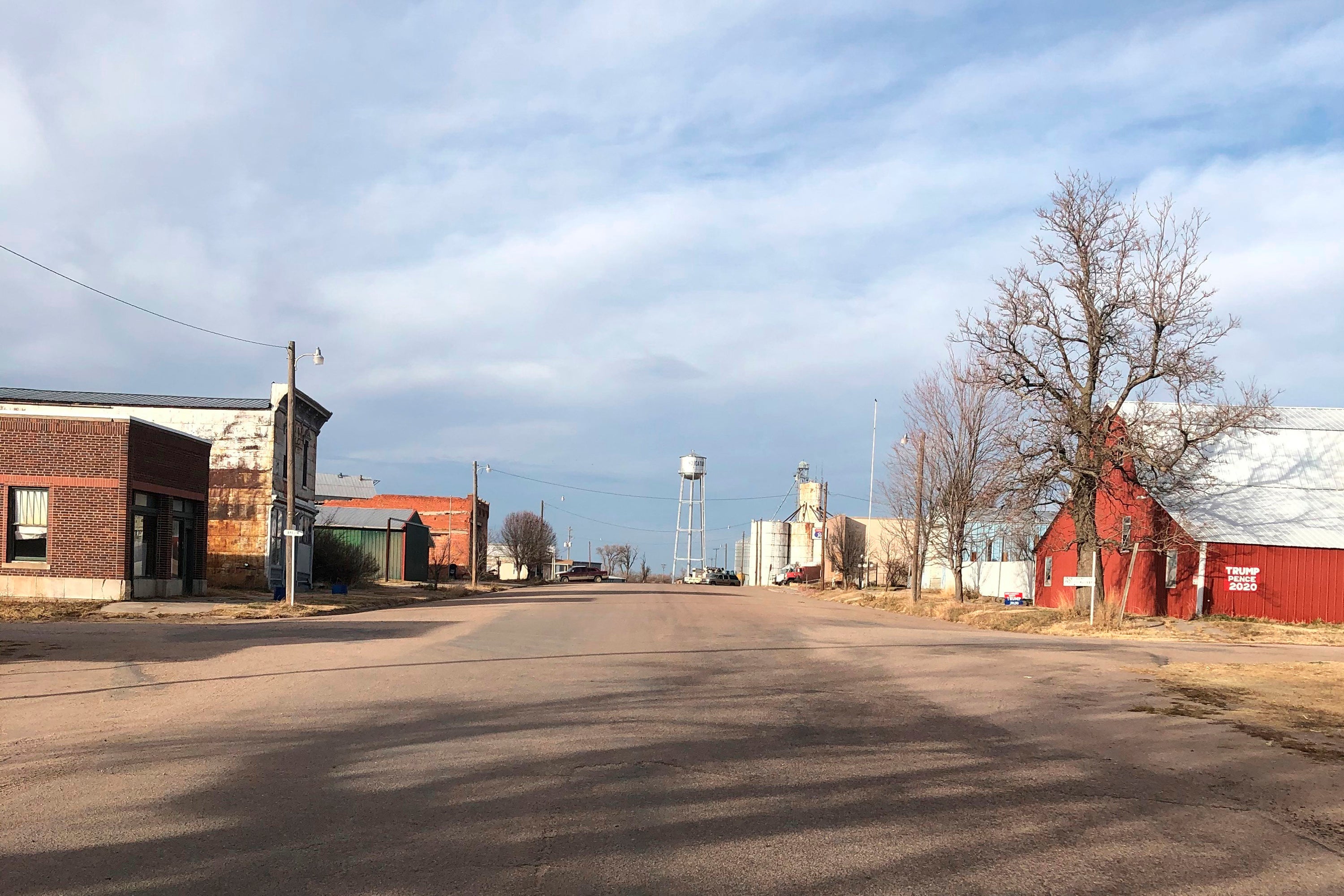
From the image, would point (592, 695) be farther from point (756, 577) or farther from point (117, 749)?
point (756, 577)

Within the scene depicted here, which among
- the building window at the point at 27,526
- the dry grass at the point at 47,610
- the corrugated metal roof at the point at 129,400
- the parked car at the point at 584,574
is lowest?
the parked car at the point at 584,574

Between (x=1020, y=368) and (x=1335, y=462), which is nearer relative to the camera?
(x=1020, y=368)

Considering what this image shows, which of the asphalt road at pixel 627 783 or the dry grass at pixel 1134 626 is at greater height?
the asphalt road at pixel 627 783

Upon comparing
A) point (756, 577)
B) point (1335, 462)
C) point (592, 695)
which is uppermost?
point (1335, 462)

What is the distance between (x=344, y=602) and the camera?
3500 centimetres

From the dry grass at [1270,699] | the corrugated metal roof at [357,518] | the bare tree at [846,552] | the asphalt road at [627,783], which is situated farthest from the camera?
the bare tree at [846,552]

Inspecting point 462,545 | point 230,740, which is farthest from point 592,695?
point 462,545

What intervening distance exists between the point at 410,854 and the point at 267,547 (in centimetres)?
4098

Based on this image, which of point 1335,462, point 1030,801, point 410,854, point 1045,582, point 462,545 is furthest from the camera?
point 462,545

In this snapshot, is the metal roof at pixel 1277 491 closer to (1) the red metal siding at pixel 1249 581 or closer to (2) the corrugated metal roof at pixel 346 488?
(1) the red metal siding at pixel 1249 581

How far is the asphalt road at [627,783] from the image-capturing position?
18.1 ft

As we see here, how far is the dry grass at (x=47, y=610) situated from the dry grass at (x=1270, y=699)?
22249 millimetres

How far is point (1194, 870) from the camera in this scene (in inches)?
225

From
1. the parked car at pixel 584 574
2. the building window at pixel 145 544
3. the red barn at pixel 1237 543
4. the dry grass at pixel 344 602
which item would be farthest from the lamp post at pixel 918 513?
the parked car at pixel 584 574
